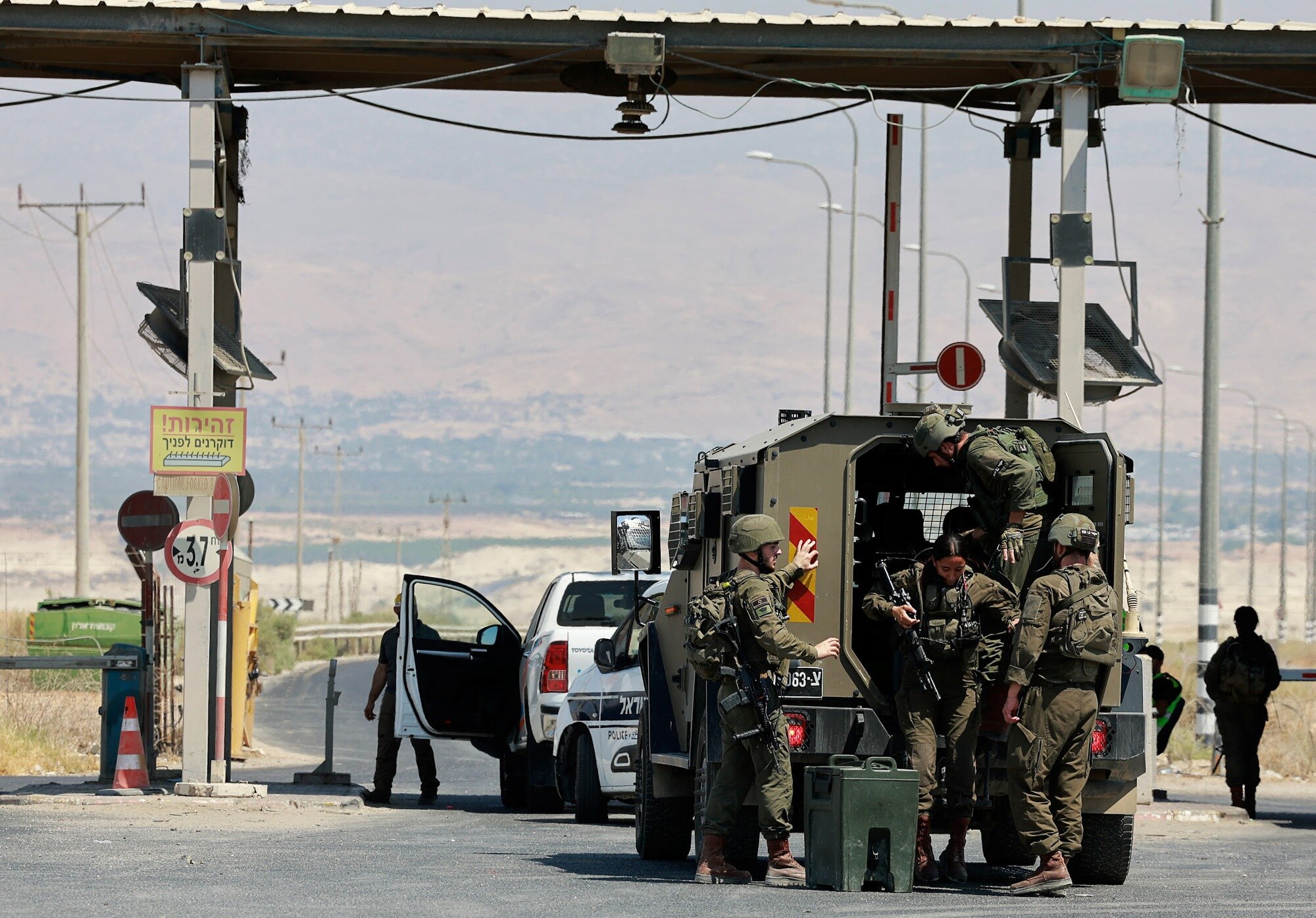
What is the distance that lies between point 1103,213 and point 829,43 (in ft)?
538

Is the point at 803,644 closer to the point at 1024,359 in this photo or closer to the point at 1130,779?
the point at 1130,779

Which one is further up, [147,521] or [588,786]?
[147,521]

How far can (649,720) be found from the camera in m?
12.2

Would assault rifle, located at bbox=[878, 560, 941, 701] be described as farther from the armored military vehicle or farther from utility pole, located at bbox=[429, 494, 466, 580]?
utility pole, located at bbox=[429, 494, 466, 580]

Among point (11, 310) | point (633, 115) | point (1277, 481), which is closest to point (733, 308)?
point (1277, 481)

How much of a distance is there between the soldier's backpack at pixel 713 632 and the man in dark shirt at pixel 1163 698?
855cm

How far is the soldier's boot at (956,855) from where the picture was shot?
1134 cm

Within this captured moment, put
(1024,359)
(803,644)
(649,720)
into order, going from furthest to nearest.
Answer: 1. (1024,359)
2. (649,720)
3. (803,644)

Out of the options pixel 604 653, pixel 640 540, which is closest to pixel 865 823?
pixel 604 653

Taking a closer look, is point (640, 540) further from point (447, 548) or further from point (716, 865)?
point (447, 548)

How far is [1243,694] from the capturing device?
18.0 meters

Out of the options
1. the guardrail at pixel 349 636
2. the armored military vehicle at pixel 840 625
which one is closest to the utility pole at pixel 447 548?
the guardrail at pixel 349 636

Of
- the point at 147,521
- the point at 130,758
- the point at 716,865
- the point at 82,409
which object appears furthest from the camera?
the point at 82,409

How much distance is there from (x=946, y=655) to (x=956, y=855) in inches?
50.7
